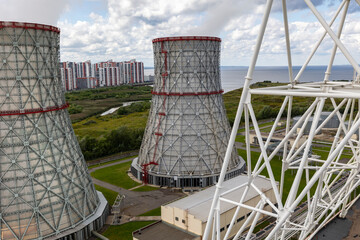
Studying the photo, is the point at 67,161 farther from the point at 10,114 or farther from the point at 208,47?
the point at 208,47

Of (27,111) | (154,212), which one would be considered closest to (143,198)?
(154,212)

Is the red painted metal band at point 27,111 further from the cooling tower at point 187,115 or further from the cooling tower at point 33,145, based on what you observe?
the cooling tower at point 187,115

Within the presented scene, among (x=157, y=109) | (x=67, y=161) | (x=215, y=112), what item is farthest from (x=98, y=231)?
(x=215, y=112)

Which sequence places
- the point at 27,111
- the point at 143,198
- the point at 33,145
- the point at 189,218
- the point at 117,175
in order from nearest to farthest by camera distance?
the point at 27,111 < the point at 33,145 < the point at 189,218 < the point at 143,198 < the point at 117,175

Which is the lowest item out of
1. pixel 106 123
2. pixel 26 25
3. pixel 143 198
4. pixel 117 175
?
pixel 143 198

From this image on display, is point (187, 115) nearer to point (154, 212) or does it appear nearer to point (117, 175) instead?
point (154, 212)

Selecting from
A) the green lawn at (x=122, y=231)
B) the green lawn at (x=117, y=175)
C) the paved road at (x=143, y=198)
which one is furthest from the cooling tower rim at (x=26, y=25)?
the green lawn at (x=117, y=175)

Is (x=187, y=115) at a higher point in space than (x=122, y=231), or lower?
higher
